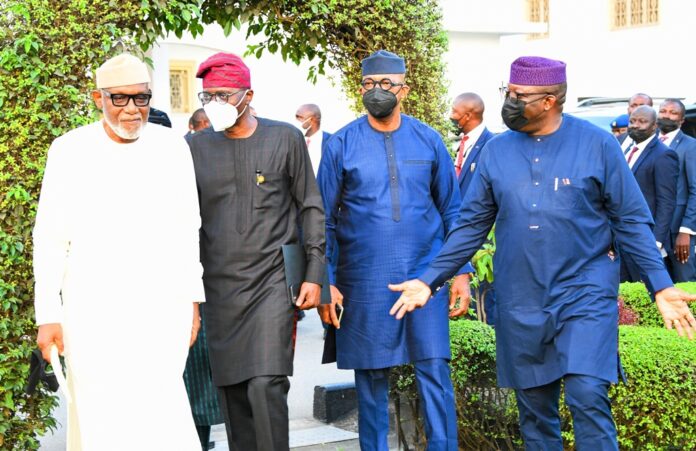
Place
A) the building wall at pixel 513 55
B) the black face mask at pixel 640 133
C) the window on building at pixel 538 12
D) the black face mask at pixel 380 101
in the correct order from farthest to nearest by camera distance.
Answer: the window on building at pixel 538 12, the building wall at pixel 513 55, the black face mask at pixel 640 133, the black face mask at pixel 380 101

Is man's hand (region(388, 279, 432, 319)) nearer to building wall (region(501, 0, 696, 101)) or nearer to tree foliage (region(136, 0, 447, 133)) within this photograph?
tree foliage (region(136, 0, 447, 133))

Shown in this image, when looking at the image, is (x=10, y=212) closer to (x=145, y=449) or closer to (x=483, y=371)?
(x=145, y=449)

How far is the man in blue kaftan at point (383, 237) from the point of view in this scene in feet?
19.8

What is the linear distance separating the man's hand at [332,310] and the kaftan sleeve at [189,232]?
93 centimetres

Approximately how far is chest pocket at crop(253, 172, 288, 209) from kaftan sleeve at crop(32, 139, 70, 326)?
1.00 metres

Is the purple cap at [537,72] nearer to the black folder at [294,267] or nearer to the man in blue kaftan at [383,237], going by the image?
the man in blue kaftan at [383,237]

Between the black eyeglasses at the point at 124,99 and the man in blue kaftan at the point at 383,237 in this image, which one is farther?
the man in blue kaftan at the point at 383,237

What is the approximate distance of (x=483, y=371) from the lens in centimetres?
652

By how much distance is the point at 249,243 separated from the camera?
562cm

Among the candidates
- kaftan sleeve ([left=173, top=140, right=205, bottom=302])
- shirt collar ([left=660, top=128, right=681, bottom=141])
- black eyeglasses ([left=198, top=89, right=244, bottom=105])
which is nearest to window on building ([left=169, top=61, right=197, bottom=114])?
shirt collar ([left=660, top=128, right=681, bottom=141])

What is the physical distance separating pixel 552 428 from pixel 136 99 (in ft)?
8.05

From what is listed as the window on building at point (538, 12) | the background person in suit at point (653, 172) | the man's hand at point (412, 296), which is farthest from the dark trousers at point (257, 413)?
the window on building at point (538, 12)

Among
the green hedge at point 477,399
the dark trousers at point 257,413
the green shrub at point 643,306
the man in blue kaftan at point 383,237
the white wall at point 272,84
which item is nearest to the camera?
the dark trousers at point 257,413

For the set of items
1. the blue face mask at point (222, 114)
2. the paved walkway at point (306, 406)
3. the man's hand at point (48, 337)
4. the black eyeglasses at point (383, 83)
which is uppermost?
the black eyeglasses at point (383, 83)
